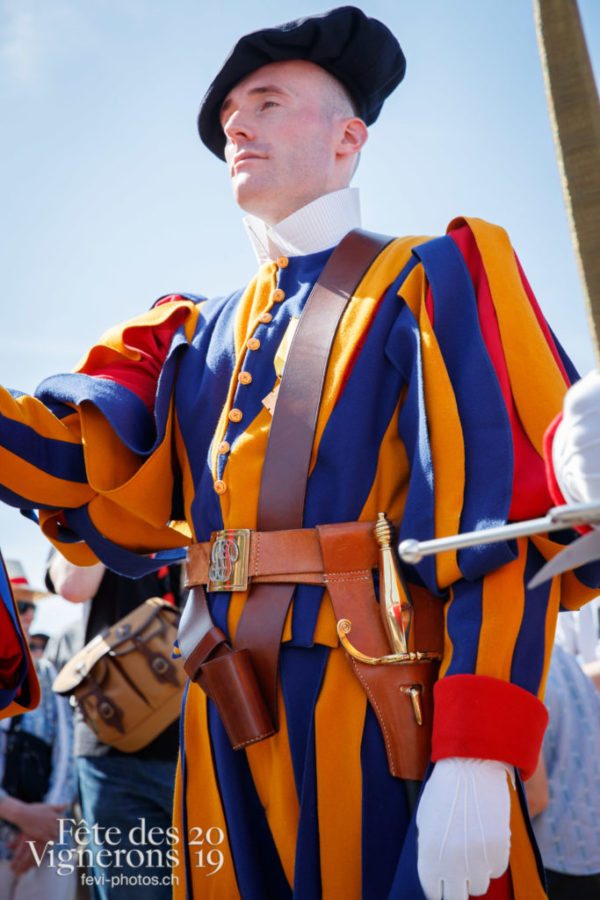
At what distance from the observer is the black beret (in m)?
2.55

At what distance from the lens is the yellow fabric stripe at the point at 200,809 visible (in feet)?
6.53

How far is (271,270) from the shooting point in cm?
250

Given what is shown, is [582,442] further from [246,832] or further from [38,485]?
[38,485]

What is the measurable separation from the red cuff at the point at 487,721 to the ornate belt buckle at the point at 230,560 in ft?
1.59

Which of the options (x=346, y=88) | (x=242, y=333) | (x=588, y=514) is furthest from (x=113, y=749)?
(x=588, y=514)

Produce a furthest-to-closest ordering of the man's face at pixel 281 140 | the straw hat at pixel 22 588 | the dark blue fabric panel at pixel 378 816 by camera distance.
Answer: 1. the straw hat at pixel 22 588
2. the man's face at pixel 281 140
3. the dark blue fabric panel at pixel 378 816

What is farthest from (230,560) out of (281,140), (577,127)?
(577,127)

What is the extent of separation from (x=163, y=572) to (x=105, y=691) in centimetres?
55

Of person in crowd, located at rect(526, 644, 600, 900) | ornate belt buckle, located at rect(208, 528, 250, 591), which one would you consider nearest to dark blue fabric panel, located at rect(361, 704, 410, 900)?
ornate belt buckle, located at rect(208, 528, 250, 591)

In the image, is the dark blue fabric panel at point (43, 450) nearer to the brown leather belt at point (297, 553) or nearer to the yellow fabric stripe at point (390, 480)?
the brown leather belt at point (297, 553)

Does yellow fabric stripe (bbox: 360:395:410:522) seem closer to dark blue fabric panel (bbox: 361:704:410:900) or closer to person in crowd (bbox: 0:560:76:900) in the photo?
dark blue fabric panel (bbox: 361:704:410:900)

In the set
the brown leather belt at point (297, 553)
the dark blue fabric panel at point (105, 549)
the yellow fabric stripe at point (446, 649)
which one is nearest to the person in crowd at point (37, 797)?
the dark blue fabric panel at point (105, 549)

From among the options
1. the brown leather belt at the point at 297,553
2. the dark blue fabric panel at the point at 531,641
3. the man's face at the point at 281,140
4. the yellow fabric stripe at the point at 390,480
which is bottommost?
the dark blue fabric panel at the point at 531,641

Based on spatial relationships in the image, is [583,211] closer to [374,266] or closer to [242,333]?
[374,266]
